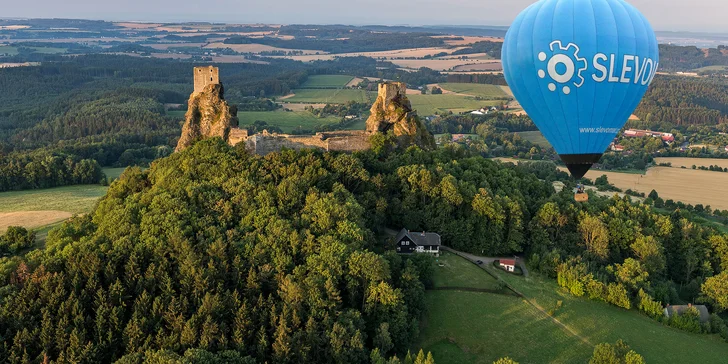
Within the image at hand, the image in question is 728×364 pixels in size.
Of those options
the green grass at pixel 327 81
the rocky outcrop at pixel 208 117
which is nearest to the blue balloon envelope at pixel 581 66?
the rocky outcrop at pixel 208 117

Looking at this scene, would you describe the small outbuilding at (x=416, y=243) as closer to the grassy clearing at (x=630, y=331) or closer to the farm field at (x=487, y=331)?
the farm field at (x=487, y=331)

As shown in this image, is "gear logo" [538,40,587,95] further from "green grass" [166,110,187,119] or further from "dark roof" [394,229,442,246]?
"green grass" [166,110,187,119]

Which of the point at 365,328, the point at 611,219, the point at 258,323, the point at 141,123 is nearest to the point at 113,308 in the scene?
the point at 258,323

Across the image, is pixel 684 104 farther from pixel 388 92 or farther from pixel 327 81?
pixel 388 92

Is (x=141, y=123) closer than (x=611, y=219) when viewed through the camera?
No

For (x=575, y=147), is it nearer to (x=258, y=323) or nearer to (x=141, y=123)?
(x=258, y=323)
